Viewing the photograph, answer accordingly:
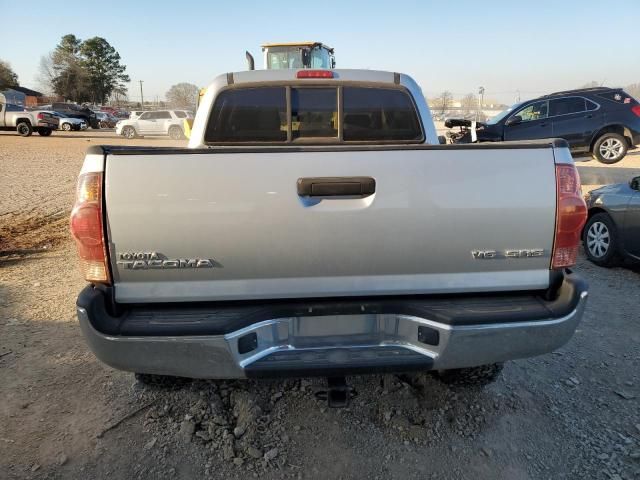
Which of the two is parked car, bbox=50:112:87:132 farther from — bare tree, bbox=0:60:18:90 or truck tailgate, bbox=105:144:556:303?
bare tree, bbox=0:60:18:90

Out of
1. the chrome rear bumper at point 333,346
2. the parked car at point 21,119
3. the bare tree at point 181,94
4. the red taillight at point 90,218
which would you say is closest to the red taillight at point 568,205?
the chrome rear bumper at point 333,346

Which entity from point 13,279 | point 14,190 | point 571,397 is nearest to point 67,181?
point 14,190

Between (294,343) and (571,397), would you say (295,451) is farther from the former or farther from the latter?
(571,397)

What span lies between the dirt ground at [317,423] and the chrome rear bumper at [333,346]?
637mm

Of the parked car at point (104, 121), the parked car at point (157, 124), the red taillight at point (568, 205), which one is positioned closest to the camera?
the red taillight at point (568, 205)

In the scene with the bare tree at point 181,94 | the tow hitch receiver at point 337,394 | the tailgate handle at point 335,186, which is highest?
the bare tree at point 181,94

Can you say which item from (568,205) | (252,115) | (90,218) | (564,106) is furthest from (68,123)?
(568,205)

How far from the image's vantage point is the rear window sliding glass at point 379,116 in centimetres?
391

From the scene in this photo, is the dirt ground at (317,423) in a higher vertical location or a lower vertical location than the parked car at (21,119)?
lower

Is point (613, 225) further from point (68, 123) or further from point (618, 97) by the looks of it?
point (68, 123)

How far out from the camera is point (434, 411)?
2.84 meters

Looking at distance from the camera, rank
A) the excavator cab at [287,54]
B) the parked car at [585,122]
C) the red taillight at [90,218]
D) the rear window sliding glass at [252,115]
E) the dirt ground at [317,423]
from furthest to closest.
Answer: the excavator cab at [287,54]
the parked car at [585,122]
the rear window sliding glass at [252,115]
the dirt ground at [317,423]
the red taillight at [90,218]

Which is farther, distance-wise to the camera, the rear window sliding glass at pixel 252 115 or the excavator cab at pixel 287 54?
the excavator cab at pixel 287 54

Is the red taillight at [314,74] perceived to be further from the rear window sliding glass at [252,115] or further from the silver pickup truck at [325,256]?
the silver pickup truck at [325,256]
